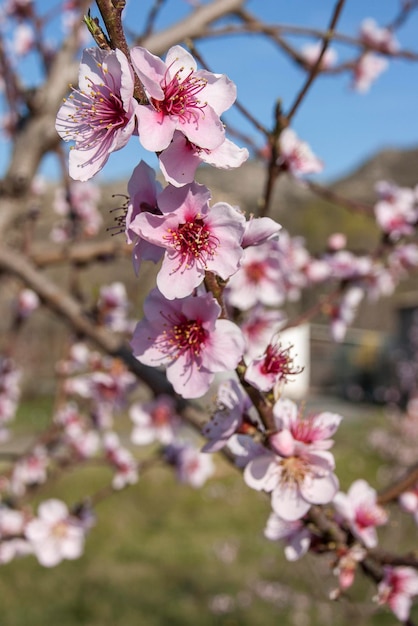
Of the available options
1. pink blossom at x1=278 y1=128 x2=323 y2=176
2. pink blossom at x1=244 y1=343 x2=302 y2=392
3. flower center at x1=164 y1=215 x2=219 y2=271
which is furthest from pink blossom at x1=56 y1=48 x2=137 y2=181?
pink blossom at x1=278 y1=128 x2=323 y2=176

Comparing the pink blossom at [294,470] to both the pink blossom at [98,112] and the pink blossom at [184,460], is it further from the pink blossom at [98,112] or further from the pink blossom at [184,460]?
the pink blossom at [184,460]

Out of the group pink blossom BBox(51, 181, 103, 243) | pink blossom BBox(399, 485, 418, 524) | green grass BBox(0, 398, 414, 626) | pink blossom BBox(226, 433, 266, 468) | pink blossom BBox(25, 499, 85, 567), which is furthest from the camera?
green grass BBox(0, 398, 414, 626)

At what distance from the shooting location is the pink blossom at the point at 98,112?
0.63 meters

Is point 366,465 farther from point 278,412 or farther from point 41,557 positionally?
point 278,412

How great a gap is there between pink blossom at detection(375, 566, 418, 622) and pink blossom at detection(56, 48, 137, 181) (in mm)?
764

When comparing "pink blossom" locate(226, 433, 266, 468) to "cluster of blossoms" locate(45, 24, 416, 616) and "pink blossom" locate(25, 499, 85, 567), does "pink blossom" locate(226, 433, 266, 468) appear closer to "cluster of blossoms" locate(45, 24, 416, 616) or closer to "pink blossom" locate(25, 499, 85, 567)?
"cluster of blossoms" locate(45, 24, 416, 616)

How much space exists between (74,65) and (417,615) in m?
4.41

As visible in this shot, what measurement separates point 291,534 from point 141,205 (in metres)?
0.54

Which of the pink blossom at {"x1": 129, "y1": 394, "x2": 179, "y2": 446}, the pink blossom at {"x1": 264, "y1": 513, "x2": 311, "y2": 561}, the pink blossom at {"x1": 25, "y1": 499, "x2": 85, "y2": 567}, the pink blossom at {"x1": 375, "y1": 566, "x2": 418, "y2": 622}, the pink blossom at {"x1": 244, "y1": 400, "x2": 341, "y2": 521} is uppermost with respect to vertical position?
the pink blossom at {"x1": 244, "y1": 400, "x2": 341, "y2": 521}

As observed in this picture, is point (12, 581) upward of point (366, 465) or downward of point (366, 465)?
upward

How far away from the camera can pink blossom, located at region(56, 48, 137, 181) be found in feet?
2.06

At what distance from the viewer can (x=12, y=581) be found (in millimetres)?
5520

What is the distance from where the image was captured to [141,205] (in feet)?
2.23

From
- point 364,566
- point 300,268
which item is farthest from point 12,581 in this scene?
point 364,566
